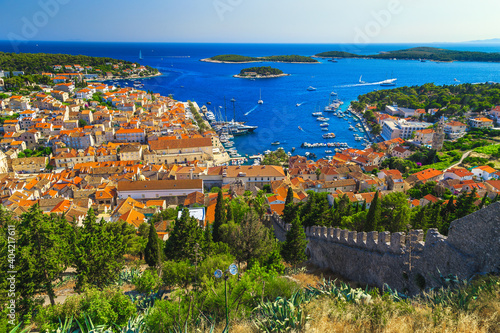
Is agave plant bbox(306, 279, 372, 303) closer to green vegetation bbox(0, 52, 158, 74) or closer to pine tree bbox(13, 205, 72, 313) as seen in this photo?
pine tree bbox(13, 205, 72, 313)

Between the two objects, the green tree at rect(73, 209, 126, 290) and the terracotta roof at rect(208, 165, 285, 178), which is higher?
the green tree at rect(73, 209, 126, 290)

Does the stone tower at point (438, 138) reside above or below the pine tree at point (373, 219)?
below

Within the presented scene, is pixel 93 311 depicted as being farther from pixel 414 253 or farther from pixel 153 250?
pixel 414 253

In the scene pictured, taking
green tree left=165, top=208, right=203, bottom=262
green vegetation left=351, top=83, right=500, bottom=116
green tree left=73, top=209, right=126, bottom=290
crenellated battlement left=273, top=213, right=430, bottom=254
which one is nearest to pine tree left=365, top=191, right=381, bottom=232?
crenellated battlement left=273, top=213, right=430, bottom=254

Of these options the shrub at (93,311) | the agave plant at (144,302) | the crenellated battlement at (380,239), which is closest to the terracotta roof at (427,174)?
the crenellated battlement at (380,239)

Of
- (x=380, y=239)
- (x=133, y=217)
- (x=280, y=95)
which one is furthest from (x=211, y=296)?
(x=280, y=95)

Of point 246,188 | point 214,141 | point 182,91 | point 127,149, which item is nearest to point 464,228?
point 246,188

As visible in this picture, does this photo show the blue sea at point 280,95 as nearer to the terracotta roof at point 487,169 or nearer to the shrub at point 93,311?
the terracotta roof at point 487,169
